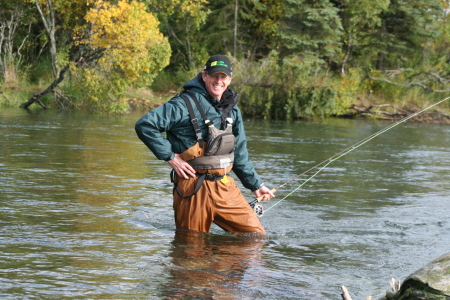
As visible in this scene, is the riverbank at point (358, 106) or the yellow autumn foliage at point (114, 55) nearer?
the yellow autumn foliage at point (114, 55)

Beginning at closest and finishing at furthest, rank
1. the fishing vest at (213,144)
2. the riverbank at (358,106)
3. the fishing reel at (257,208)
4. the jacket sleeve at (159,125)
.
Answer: the jacket sleeve at (159,125), the fishing vest at (213,144), the fishing reel at (257,208), the riverbank at (358,106)

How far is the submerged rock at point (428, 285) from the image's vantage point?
3.49 meters

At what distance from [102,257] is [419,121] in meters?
23.5

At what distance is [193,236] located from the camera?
5.89 m

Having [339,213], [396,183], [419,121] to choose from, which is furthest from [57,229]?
[419,121]

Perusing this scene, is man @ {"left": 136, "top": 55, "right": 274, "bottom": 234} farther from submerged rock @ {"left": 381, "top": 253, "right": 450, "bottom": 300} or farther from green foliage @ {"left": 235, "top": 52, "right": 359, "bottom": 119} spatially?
green foliage @ {"left": 235, "top": 52, "right": 359, "bottom": 119}

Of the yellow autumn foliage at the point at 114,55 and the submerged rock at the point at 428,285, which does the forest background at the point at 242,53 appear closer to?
the yellow autumn foliage at the point at 114,55

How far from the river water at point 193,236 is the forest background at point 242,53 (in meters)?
8.80

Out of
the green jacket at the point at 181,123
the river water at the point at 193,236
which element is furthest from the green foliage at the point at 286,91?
the green jacket at the point at 181,123

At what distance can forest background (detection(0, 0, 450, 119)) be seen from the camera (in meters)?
22.0

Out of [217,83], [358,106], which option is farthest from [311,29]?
[217,83]

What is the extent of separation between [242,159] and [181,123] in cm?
77

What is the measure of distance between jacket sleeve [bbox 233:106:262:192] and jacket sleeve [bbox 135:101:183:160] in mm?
630

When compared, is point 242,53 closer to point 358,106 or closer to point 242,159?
point 358,106
